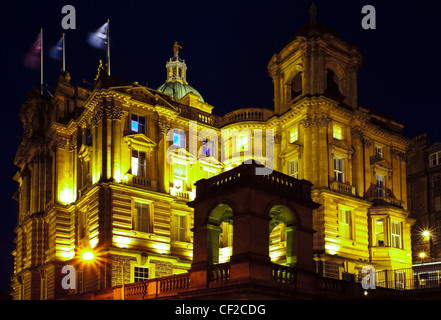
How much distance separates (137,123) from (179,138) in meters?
4.14

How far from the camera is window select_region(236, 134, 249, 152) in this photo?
53.1 meters

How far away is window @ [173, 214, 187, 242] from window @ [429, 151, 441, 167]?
3797 centimetres

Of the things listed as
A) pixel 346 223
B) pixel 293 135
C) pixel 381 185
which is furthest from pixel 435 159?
pixel 346 223

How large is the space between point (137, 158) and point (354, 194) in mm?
17355

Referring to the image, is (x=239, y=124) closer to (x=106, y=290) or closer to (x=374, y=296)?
(x=106, y=290)

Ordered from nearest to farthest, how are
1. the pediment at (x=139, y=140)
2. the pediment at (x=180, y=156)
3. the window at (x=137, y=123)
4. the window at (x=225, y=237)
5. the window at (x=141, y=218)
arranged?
the window at (x=141, y=218) → the pediment at (x=139, y=140) → the window at (x=137, y=123) → the pediment at (x=180, y=156) → the window at (x=225, y=237)

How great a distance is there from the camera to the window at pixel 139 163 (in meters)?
47.3

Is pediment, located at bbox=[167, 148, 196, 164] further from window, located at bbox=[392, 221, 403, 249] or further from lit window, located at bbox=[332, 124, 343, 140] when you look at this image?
window, located at bbox=[392, 221, 403, 249]

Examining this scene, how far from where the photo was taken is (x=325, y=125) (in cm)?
4875

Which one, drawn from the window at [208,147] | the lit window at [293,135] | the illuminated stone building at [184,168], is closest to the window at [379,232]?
the illuminated stone building at [184,168]

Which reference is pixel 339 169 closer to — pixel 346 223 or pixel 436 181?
pixel 346 223

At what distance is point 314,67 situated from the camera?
165ft

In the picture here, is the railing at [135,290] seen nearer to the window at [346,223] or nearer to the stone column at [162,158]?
the stone column at [162,158]

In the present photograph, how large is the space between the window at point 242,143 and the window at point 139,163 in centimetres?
920
